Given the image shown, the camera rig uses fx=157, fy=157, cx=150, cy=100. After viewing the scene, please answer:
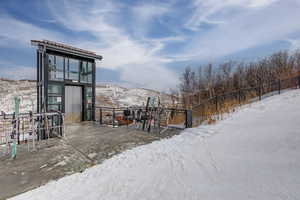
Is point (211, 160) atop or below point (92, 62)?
below

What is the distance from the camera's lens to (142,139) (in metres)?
6.21

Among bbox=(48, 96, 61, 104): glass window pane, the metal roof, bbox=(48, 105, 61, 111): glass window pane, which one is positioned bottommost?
bbox=(48, 105, 61, 111): glass window pane

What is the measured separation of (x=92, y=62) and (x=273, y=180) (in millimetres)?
10505

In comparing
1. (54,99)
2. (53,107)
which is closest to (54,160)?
(53,107)

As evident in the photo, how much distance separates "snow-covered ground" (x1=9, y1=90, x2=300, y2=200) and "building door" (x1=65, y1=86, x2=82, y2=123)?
632 cm

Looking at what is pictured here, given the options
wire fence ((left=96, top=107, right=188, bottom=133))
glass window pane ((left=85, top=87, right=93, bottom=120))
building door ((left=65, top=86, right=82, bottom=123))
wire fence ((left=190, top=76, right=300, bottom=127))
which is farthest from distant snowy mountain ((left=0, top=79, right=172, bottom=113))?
building door ((left=65, top=86, right=82, bottom=123))

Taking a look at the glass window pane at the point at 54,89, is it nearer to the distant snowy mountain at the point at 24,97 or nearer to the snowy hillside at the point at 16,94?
the distant snowy mountain at the point at 24,97

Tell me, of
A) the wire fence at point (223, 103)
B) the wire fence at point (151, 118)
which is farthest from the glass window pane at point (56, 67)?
the wire fence at point (223, 103)

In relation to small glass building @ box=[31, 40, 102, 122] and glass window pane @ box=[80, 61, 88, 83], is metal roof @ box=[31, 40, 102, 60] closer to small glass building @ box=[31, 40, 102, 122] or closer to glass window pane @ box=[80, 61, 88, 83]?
small glass building @ box=[31, 40, 102, 122]

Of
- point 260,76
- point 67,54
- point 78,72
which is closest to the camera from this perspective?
point 67,54

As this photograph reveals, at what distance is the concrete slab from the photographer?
3121 mm

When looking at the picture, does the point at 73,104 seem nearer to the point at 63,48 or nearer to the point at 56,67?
the point at 56,67

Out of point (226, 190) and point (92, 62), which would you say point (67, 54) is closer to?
point (92, 62)

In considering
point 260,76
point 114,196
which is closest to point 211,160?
point 114,196
